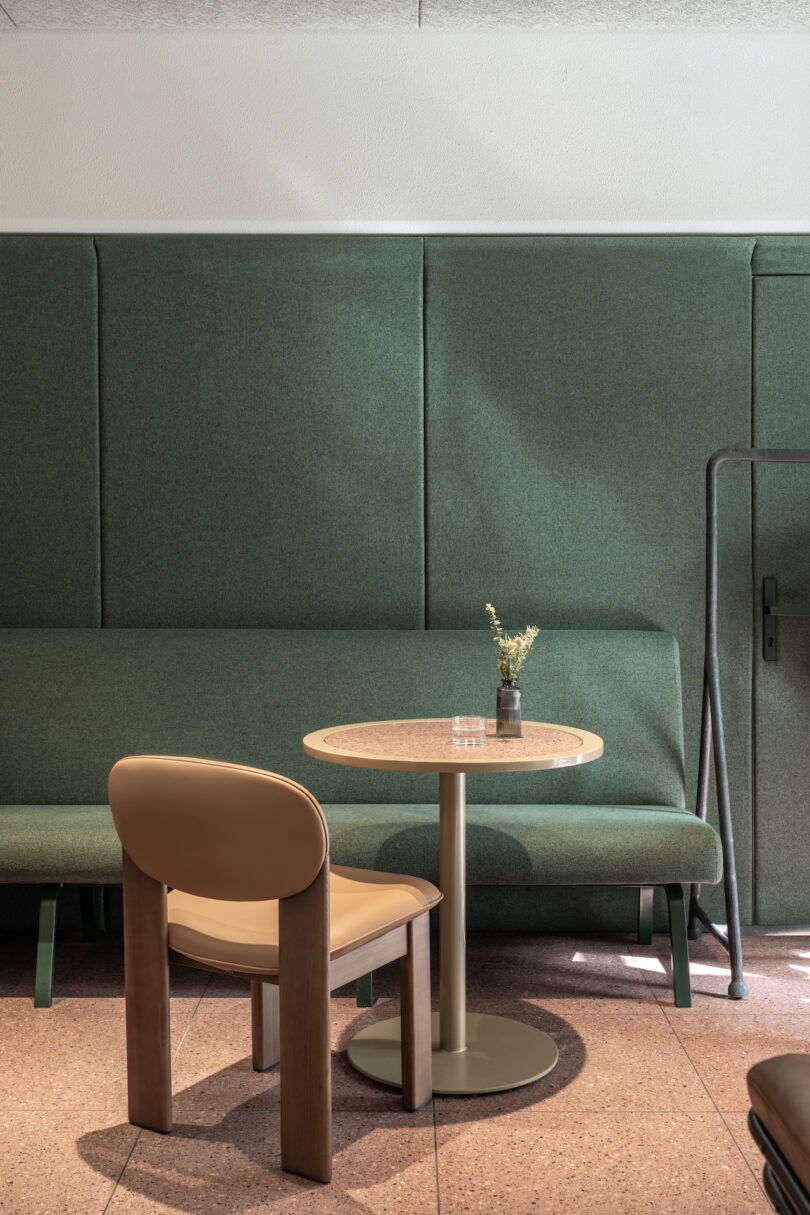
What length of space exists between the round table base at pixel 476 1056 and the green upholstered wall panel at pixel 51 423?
6.16 feet

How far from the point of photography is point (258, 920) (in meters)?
2.10

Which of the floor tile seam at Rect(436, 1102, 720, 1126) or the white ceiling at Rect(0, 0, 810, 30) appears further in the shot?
the white ceiling at Rect(0, 0, 810, 30)

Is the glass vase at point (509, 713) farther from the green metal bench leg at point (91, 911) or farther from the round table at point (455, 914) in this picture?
the green metal bench leg at point (91, 911)

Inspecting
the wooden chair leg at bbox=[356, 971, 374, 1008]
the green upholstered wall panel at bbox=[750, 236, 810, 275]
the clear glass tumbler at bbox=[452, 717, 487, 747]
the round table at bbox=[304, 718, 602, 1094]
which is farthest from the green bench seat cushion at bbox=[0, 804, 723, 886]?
the green upholstered wall panel at bbox=[750, 236, 810, 275]

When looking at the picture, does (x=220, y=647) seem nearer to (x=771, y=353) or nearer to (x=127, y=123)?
(x=127, y=123)

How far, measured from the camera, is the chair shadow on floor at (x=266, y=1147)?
195 cm

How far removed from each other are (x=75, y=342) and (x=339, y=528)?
3.81ft

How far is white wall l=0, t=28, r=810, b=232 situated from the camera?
12.4 ft

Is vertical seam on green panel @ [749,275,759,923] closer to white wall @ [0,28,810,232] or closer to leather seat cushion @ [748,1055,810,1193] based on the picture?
white wall @ [0,28,810,232]

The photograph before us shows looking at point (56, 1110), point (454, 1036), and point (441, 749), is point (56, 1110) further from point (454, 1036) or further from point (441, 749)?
point (441, 749)

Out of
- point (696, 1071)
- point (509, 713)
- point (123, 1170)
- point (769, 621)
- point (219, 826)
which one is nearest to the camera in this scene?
point (219, 826)

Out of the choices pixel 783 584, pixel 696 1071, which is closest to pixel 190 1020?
pixel 696 1071

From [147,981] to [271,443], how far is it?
82.5 inches

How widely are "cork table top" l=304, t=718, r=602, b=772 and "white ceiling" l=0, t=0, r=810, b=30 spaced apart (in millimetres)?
2601
